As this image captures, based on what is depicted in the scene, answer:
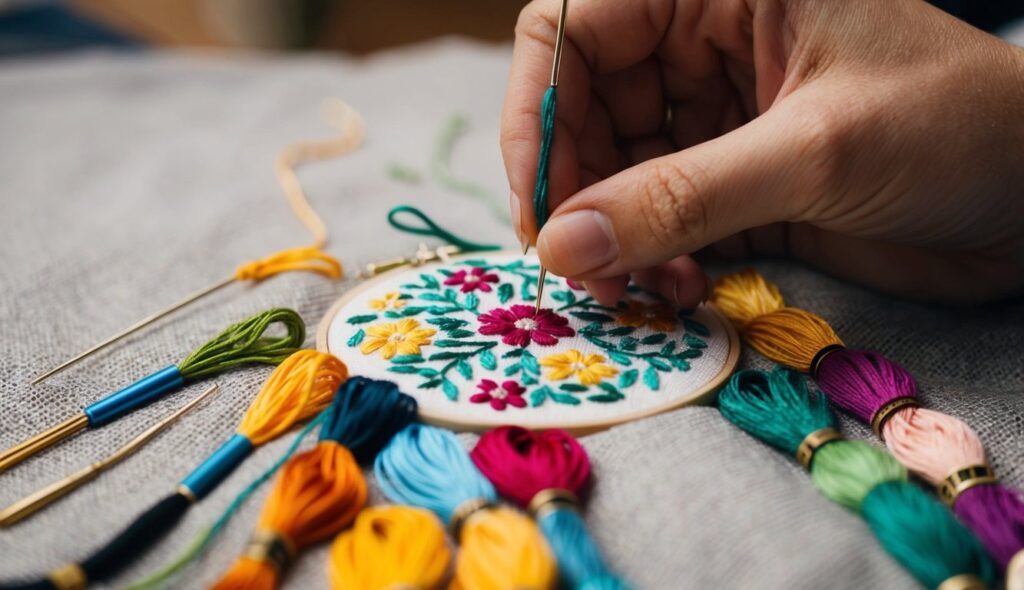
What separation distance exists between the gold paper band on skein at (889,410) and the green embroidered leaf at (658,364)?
0.23 metres

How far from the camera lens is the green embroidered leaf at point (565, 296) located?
1.07m

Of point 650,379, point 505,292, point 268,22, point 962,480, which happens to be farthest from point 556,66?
point 268,22

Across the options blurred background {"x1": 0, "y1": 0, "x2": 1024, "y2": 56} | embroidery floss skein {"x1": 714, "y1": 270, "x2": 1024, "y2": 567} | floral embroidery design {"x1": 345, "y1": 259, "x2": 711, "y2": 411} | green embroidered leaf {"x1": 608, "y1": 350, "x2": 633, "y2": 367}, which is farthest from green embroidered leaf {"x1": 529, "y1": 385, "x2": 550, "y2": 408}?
blurred background {"x1": 0, "y1": 0, "x2": 1024, "y2": 56}

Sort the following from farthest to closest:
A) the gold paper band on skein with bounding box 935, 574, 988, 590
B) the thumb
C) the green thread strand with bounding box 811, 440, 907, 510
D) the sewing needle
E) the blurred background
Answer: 1. the blurred background
2. the sewing needle
3. the thumb
4. the green thread strand with bounding box 811, 440, 907, 510
5. the gold paper band on skein with bounding box 935, 574, 988, 590

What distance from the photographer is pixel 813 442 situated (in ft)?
2.67

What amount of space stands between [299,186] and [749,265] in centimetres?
90

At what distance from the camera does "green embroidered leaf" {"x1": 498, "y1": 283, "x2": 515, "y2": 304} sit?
3.45ft

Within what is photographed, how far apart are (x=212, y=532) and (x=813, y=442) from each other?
1.97ft

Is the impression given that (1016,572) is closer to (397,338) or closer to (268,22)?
(397,338)

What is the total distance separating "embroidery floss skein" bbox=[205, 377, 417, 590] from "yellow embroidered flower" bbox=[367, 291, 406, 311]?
180mm

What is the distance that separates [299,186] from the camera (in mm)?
1605

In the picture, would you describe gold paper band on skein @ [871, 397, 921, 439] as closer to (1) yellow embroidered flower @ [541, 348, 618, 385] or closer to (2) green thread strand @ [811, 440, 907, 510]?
(2) green thread strand @ [811, 440, 907, 510]

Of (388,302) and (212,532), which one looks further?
(388,302)

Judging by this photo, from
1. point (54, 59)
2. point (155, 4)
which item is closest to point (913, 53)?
point (54, 59)
